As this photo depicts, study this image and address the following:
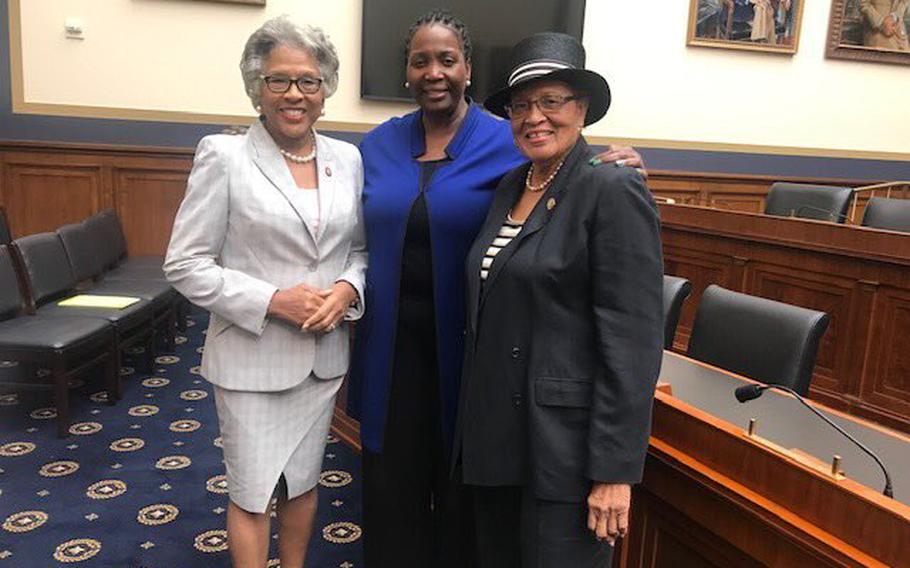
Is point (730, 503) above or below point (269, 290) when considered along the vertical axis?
below

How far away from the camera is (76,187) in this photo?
575cm

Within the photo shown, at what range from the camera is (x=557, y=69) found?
148cm

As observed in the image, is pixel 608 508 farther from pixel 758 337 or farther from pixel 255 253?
pixel 758 337

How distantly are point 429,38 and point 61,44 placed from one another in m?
4.87

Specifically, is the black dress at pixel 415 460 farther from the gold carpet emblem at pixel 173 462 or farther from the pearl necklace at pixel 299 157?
the gold carpet emblem at pixel 173 462

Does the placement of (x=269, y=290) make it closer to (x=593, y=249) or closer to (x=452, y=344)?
(x=452, y=344)

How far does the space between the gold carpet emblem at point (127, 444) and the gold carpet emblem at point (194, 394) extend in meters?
0.57

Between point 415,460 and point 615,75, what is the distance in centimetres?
557

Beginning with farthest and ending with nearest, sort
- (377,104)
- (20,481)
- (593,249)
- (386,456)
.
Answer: (377,104), (20,481), (386,456), (593,249)

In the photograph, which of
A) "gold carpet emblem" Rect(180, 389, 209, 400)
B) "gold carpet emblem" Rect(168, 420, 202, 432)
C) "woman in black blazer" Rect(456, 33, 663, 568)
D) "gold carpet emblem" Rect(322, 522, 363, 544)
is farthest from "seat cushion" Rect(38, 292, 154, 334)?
"woman in black blazer" Rect(456, 33, 663, 568)

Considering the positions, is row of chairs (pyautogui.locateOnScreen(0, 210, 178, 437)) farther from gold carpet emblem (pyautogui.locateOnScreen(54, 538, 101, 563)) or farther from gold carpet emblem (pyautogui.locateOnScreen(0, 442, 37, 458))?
gold carpet emblem (pyautogui.locateOnScreen(54, 538, 101, 563))

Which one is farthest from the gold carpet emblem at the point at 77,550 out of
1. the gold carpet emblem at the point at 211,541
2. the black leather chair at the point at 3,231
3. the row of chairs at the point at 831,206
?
the row of chairs at the point at 831,206

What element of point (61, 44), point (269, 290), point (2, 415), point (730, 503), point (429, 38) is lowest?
point (2, 415)

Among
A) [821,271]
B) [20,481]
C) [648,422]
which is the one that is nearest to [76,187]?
[20,481]
